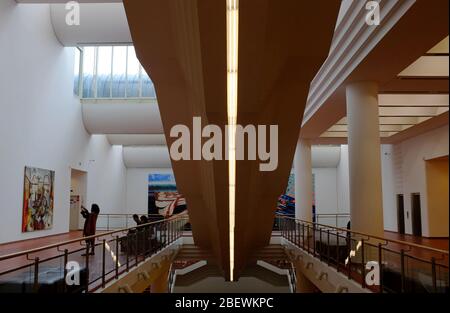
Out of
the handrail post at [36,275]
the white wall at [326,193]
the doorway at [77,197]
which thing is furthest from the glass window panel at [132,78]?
the handrail post at [36,275]

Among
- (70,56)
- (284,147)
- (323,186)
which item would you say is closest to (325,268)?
(284,147)

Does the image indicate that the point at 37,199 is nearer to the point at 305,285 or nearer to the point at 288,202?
the point at 305,285

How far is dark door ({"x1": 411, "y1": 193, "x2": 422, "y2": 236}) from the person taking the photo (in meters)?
16.3

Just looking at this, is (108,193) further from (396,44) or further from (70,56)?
(396,44)

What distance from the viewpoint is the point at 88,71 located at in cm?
2006

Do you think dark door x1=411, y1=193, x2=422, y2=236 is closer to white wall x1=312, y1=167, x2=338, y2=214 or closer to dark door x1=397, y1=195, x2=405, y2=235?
dark door x1=397, y1=195, x2=405, y2=235

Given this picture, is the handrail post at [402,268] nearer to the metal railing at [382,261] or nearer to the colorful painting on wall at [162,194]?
the metal railing at [382,261]

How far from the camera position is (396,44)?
24.7ft

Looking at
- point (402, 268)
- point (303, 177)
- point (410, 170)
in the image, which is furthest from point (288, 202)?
point (402, 268)

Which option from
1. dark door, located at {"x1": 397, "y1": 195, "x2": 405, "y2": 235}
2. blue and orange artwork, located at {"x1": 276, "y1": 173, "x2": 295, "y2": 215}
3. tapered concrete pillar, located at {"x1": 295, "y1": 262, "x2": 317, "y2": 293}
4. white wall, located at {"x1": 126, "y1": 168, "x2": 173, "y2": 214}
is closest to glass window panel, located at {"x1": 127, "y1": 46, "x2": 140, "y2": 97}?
white wall, located at {"x1": 126, "y1": 168, "x2": 173, "y2": 214}

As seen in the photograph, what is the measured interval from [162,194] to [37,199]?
41.5ft

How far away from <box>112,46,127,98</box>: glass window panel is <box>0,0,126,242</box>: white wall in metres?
2.17
